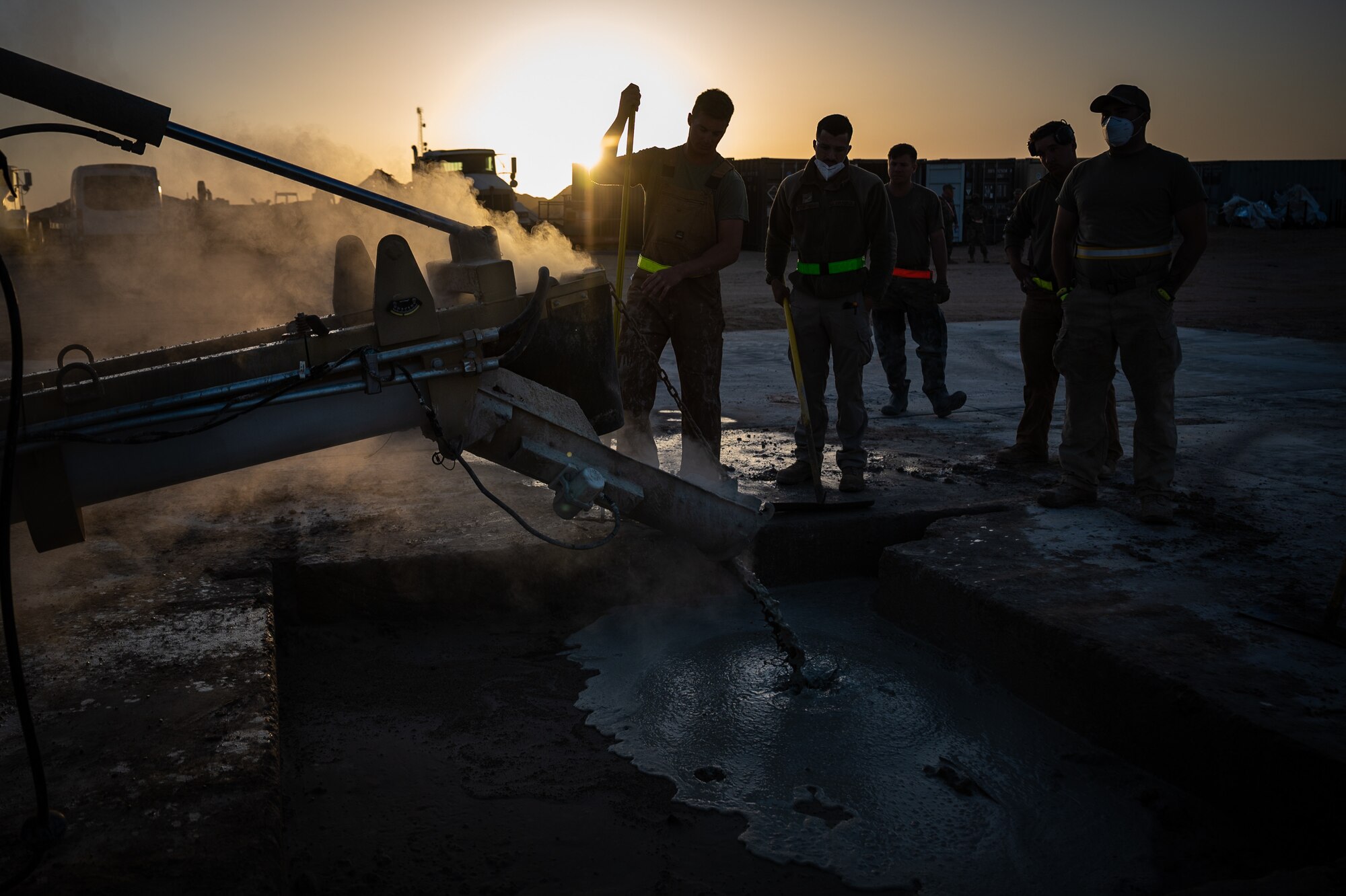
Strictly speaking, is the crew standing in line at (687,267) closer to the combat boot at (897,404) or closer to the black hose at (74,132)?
the combat boot at (897,404)

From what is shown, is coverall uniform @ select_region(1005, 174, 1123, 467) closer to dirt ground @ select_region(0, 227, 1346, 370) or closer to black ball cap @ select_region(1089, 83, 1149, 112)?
black ball cap @ select_region(1089, 83, 1149, 112)

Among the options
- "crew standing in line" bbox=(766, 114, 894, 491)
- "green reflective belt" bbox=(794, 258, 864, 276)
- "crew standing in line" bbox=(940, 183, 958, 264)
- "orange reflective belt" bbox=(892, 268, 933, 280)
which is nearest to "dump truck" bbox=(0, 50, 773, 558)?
"crew standing in line" bbox=(766, 114, 894, 491)

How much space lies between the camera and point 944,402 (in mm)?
6918

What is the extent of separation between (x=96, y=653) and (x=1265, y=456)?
556 cm

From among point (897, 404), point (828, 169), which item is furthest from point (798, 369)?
point (897, 404)

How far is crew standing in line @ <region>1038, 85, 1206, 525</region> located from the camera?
4.30 m

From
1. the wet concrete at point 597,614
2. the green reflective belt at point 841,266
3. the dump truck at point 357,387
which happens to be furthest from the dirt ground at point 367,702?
the green reflective belt at point 841,266

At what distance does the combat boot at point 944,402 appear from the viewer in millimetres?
6898

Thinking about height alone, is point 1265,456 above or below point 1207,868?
above

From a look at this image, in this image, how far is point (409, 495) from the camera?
476 cm

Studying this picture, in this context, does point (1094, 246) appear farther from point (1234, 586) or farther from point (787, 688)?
point (787, 688)

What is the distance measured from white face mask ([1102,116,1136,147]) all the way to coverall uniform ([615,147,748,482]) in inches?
62.7

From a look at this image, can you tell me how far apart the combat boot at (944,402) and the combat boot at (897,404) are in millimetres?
190

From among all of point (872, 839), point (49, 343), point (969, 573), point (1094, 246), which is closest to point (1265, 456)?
point (1094, 246)
